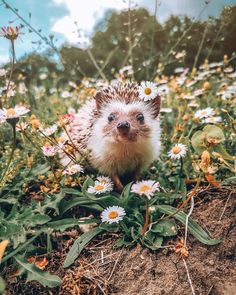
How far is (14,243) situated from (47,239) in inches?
9.6

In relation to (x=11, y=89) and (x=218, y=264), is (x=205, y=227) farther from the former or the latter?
(x=11, y=89)

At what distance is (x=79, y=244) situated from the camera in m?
2.64

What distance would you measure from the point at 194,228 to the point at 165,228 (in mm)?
192

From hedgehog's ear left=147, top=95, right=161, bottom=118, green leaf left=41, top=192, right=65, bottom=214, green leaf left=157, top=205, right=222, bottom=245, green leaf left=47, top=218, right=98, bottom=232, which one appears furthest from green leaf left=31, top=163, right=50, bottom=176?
hedgehog's ear left=147, top=95, right=161, bottom=118

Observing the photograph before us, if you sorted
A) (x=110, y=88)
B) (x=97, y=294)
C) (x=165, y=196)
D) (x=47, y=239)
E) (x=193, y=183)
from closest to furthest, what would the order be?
(x=97, y=294), (x=47, y=239), (x=165, y=196), (x=193, y=183), (x=110, y=88)

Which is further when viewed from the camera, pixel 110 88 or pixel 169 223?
pixel 110 88

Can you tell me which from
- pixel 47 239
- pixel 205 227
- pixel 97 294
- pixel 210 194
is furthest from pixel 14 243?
pixel 210 194

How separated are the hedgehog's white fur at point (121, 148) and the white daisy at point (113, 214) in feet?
2.11

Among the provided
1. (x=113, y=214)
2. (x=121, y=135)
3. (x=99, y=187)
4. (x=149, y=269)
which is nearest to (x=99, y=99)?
(x=121, y=135)

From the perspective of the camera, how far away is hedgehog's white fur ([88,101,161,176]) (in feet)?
10.8

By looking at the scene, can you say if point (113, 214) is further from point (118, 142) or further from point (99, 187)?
point (118, 142)

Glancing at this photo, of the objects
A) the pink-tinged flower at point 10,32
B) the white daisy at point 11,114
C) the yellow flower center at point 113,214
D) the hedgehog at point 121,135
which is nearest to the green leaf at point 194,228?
the yellow flower center at point 113,214

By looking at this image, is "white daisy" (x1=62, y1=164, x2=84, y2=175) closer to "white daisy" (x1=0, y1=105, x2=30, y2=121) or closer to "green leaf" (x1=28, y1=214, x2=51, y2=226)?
"green leaf" (x1=28, y1=214, x2=51, y2=226)

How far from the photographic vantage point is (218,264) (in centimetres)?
248
